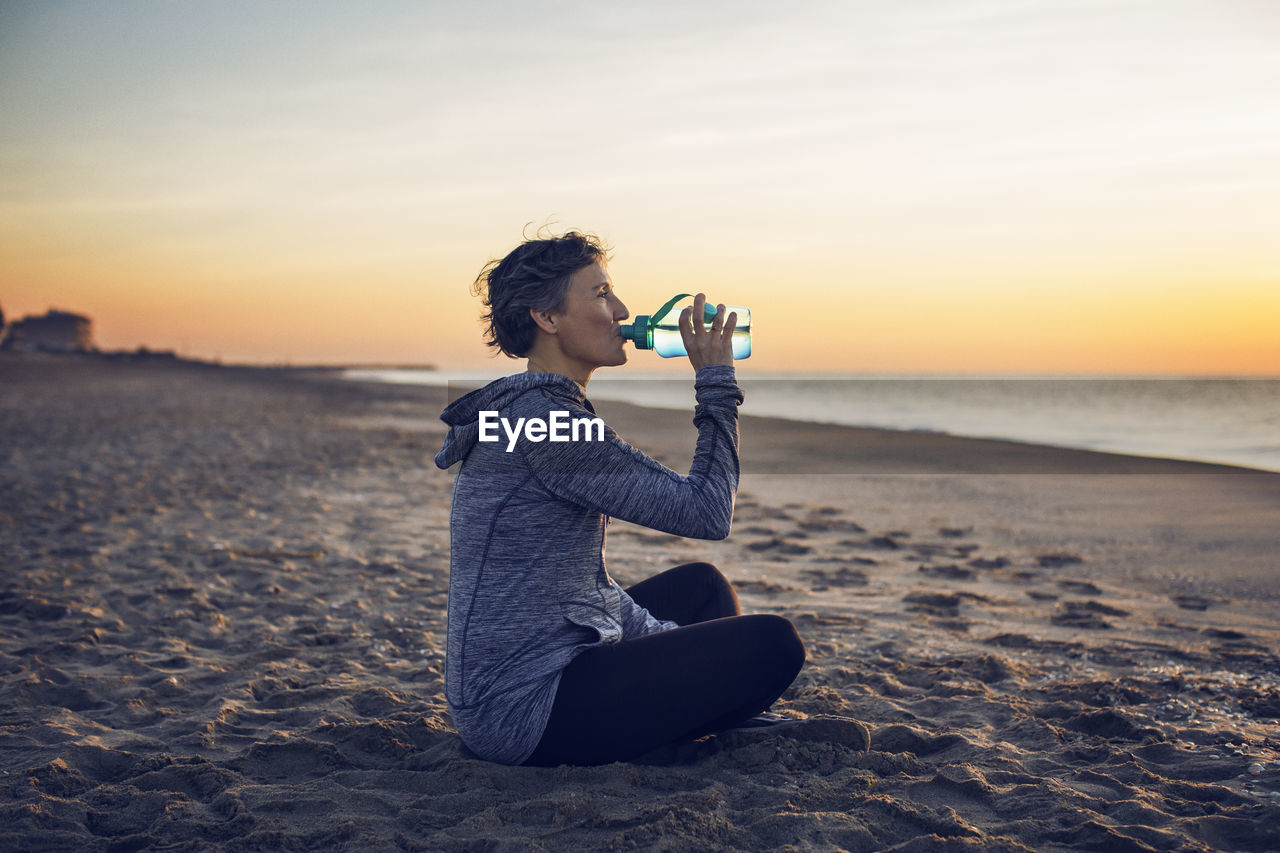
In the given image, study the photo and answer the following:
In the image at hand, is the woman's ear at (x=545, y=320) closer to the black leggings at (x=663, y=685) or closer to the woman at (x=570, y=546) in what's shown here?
the woman at (x=570, y=546)

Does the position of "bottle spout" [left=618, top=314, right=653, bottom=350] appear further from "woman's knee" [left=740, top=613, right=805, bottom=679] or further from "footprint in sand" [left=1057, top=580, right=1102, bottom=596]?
"footprint in sand" [left=1057, top=580, right=1102, bottom=596]

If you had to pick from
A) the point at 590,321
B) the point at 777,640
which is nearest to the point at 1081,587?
the point at 777,640

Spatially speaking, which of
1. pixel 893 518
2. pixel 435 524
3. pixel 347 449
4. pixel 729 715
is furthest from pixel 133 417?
pixel 729 715

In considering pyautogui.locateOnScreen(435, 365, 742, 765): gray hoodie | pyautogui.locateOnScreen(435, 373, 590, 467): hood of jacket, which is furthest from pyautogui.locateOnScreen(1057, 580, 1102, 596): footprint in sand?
pyautogui.locateOnScreen(435, 373, 590, 467): hood of jacket

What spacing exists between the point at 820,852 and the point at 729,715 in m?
0.52

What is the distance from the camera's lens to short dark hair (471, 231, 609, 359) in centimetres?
229

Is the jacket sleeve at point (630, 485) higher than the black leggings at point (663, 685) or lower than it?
higher

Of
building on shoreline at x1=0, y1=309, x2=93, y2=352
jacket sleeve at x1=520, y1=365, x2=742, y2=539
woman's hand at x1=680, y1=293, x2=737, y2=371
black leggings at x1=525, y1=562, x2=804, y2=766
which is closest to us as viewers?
jacket sleeve at x1=520, y1=365, x2=742, y2=539

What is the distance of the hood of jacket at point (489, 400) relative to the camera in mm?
2199

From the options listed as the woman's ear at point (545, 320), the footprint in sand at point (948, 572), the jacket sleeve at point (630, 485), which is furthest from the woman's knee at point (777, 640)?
the footprint in sand at point (948, 572)

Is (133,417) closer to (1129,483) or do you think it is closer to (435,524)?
(435,524)

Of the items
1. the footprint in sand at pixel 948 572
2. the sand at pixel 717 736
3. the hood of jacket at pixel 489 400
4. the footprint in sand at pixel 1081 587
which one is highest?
the hood of jacket at pixel 489 400

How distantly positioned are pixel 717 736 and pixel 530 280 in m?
1.50

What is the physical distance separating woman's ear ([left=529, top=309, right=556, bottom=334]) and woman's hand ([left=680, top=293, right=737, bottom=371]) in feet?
1.18
